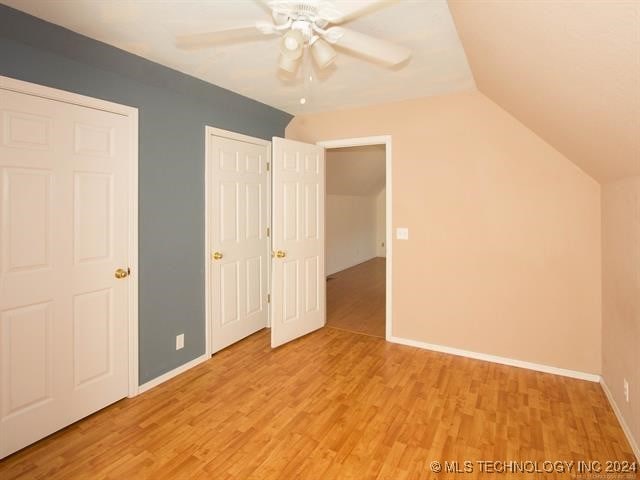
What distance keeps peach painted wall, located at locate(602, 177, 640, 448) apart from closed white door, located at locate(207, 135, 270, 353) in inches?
115

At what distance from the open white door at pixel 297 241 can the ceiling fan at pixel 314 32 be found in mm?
1586

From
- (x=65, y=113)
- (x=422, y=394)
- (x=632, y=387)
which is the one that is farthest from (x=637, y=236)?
(x=65, y=113)

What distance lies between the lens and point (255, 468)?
6.02 feet

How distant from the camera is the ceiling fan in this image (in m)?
1.44

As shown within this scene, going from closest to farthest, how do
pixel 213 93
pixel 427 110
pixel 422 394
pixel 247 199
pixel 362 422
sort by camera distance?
pixel 362 422, pixel 422 394, pixel 213 93, pixel 427 110, pixel 247 199

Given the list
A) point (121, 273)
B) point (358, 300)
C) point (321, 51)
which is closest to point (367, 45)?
point (321, 51)

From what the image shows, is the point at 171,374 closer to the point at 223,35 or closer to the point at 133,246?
the point at 133,246

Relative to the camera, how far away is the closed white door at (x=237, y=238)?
3.17 m

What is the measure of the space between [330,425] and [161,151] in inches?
90.9

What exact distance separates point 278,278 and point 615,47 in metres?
2.80

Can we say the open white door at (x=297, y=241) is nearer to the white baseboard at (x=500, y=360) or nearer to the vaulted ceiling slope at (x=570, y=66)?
the white baseboard at (x=500, y=360)

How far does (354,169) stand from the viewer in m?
6.30

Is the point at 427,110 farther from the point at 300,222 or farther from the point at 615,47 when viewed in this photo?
the point at 615,47

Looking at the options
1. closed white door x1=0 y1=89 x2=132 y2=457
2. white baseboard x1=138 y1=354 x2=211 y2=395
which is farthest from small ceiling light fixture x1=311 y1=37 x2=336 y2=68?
white baseboard x1=138 y1=354 x2=211 y2=395
